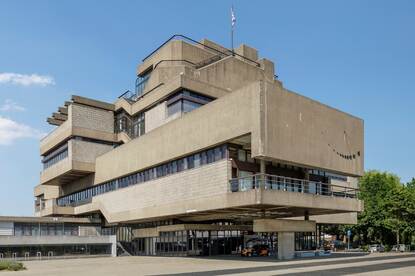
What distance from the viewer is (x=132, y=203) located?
190ft

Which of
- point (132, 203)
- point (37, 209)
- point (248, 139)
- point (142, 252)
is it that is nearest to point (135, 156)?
point (132, 203)

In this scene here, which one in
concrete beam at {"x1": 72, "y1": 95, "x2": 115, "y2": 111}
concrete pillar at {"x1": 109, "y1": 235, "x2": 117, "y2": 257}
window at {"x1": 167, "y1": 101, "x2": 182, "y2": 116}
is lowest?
concrete pillar at {"x1": 109, "y1": 235, "x2": 117, "y2": 257}

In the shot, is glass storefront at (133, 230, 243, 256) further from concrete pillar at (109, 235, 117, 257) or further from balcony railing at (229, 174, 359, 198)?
balcony railing at (229, 174, 359, 198)

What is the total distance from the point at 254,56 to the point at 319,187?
3058 centimetres

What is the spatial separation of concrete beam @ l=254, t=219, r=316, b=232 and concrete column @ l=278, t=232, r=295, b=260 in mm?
721

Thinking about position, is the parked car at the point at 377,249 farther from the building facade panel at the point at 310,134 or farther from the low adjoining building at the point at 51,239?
the low adjoining building at the point at 51,239

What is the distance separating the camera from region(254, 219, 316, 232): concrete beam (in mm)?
41938

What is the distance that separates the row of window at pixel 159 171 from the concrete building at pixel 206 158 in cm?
15

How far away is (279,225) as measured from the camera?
42719mm

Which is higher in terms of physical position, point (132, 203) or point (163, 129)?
point (163, 129)

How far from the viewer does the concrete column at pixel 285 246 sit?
4341 centimetres

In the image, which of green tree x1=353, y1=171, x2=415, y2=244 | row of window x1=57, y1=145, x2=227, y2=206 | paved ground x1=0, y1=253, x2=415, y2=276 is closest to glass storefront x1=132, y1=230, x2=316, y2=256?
row of window x1=57, y1=145, x2=227, y2=206

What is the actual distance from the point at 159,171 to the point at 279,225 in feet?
51.6

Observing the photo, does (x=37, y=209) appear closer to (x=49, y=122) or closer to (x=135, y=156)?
(x=49, y=122)
